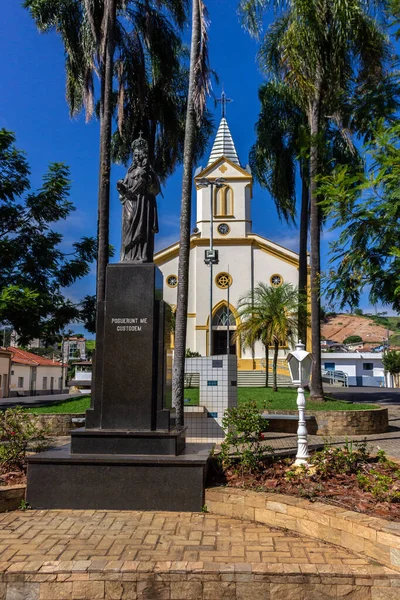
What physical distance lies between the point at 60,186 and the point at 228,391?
30.8 feet

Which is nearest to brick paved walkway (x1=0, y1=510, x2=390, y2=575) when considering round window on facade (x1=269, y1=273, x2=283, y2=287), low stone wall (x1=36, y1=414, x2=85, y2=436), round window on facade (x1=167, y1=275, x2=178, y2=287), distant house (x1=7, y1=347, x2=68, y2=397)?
low stone wall (x1=36, y1=414, x2=85, y2=436)

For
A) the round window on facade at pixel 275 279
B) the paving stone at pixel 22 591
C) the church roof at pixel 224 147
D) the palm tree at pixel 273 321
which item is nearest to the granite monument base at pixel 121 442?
the paving stone at pixel 22 591

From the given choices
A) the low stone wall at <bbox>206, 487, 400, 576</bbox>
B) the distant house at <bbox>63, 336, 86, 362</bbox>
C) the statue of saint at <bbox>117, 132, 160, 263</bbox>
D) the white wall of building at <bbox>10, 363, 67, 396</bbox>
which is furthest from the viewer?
the distant house at <bbox>63, 336, 86, 362</bbox>

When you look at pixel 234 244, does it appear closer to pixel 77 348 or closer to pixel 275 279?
pixel 275 279

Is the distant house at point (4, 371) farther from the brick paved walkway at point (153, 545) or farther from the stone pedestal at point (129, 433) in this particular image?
the brick paved walkway at point (153, 545)

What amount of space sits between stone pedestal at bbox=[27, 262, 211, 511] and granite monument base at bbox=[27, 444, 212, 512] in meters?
0.01

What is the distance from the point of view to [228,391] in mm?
11109

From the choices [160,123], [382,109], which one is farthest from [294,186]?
[382,109]

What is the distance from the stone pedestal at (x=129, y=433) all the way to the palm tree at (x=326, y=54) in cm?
635

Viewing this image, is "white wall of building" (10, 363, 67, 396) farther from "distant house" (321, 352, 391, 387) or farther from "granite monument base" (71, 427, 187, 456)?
"granite monument base" (71, 427, 187, 456)

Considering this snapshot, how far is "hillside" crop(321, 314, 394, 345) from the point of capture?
11294cm

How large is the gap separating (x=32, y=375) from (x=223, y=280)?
25586 millimetres

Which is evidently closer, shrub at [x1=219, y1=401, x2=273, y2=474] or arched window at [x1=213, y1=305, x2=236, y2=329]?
shrub at [x1=219, y1=401, x2=273, y2=474]

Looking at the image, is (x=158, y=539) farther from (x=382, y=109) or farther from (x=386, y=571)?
(x=382, y=109)
